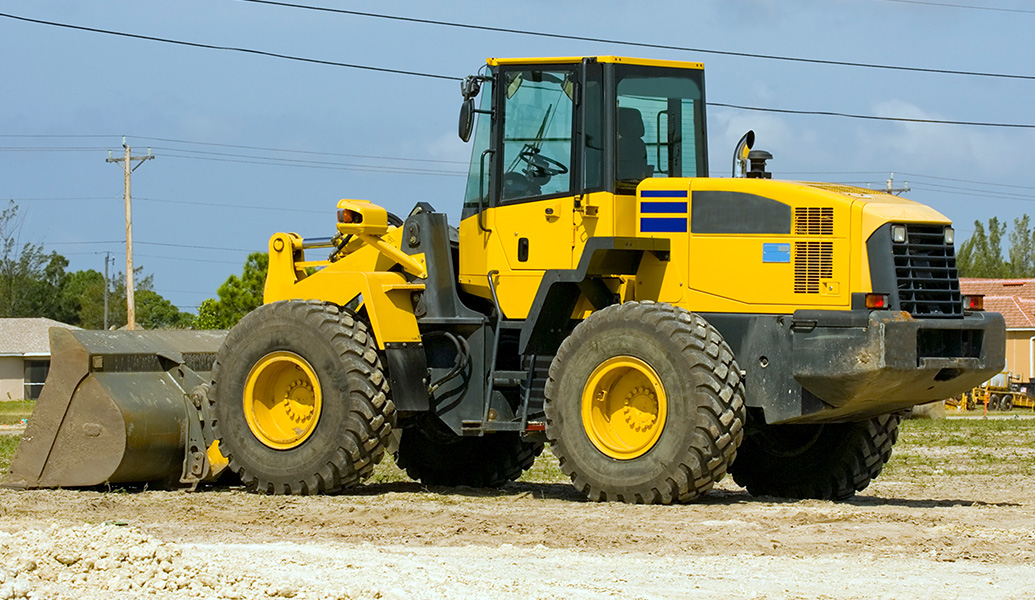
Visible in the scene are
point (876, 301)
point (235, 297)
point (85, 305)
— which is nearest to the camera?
point (876, 301)

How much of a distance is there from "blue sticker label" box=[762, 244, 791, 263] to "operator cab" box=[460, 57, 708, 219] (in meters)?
1.28

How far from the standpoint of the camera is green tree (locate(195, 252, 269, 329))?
196 ft

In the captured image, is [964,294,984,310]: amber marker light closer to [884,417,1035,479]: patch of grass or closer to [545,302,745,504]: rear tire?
[545,302,745,504]: rear tire

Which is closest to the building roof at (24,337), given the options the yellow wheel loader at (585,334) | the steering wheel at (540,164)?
the yellow wheel loader at (585,334)

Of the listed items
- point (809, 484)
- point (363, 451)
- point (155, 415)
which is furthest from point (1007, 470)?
point (155, 415)

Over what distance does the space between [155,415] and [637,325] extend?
433 centimetres

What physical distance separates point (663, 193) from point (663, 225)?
25cm

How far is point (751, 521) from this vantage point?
10.3m

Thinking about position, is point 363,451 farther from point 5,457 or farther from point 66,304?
point 66,304

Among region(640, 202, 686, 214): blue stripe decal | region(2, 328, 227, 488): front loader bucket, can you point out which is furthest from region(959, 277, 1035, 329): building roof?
region(2, 328, 227, 488): front loader bucket

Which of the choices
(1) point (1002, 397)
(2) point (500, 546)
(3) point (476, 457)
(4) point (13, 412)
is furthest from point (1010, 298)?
(2) point (500, 546)

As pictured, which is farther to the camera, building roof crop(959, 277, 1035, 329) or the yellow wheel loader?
building roof crop(959, 277, 1035, 329)

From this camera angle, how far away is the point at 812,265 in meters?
11.2

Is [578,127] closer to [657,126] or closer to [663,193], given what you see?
[657,126]
